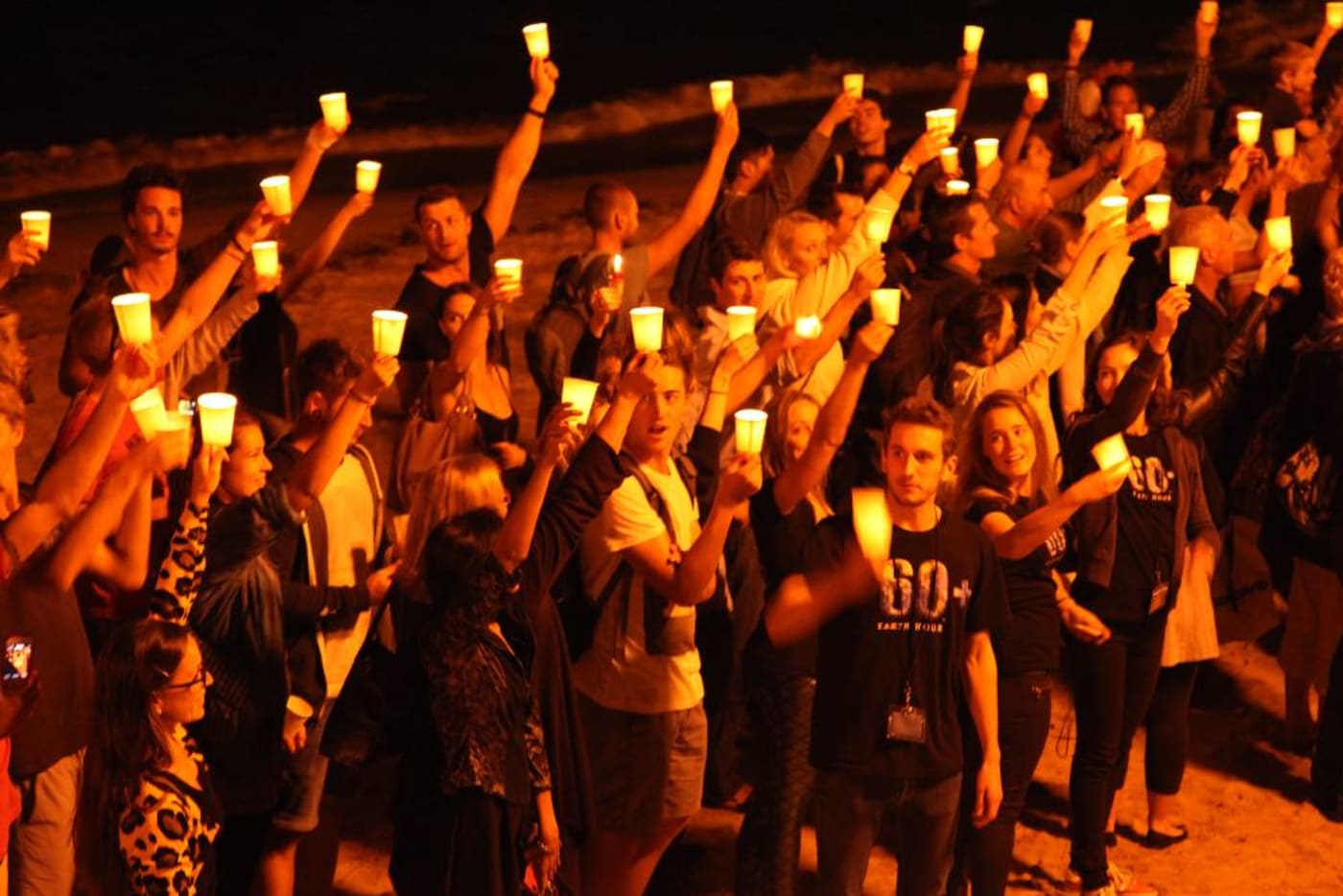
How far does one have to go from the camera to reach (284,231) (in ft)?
55.1

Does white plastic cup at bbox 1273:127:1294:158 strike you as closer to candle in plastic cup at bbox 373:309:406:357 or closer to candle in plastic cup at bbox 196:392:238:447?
candle in plastic cup at bbox 373:309:406:357

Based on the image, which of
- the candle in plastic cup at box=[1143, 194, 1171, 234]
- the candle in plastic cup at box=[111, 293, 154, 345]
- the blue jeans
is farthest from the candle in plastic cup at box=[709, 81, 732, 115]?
the blue jeans

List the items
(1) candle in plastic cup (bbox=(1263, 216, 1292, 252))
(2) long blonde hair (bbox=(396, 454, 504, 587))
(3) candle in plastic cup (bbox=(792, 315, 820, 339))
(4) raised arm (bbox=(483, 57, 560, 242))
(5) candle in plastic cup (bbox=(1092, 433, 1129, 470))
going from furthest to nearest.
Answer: (4) raised arm (bbox=(483, 57, 560, 242))
(1) candle in plastic cup (bbox=(1263, 216, 1292, 252))
(3) candle in plastic cup (bbox=(792, 315, 820, 339))
(5) candle in plastic cup (bbox=(1092, 433, 1129, 470))
(2) long blonde hair (bbox=(396, 454, 504, 587))

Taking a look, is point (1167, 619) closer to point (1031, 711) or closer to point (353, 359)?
point (1031, 711)

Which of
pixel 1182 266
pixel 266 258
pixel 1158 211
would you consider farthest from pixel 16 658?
pixel 1158 211

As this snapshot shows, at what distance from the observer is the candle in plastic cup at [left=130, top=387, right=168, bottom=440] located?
5387mm

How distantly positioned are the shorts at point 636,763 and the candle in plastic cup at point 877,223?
2.59m

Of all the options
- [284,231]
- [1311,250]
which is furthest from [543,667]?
[284,231]

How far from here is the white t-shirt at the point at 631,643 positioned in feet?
19.3

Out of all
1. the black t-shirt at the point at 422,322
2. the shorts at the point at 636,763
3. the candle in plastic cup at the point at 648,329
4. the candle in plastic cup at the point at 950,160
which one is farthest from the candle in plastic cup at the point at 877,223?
the shorts at the point at 636,763

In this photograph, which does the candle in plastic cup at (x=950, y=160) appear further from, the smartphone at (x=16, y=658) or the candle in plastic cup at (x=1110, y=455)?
the smartphone at (x=16, y=658)

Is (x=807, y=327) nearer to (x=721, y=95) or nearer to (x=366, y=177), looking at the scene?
(x=366, y=177)

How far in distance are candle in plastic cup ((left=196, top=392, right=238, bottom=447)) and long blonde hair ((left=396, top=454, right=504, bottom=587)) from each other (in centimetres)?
54

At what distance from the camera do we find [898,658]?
18.3ft
